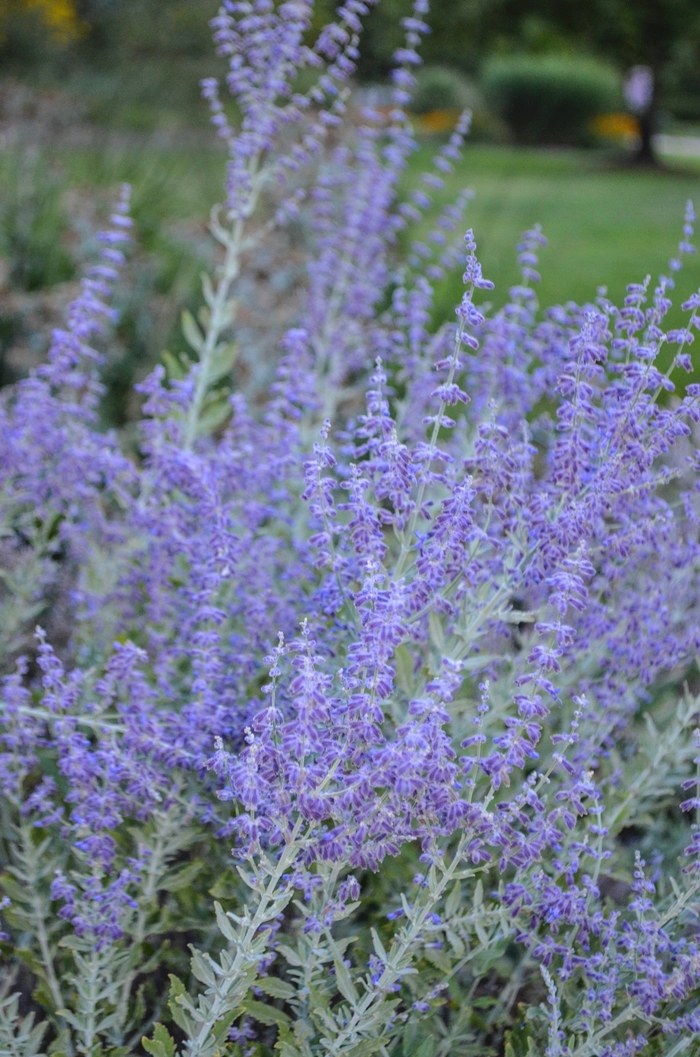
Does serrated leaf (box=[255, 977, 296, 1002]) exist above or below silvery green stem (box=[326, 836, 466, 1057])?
below

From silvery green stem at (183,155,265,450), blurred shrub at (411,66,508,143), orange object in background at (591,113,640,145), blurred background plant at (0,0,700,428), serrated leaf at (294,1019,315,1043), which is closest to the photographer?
serrated leaf at (294,1019,315,1043)

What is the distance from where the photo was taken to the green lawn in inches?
205

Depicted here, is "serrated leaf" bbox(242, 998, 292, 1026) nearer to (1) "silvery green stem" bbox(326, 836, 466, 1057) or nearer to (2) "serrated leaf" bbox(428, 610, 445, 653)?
(1) "silvery green stem" bbox(326, 836, 466, 1057)

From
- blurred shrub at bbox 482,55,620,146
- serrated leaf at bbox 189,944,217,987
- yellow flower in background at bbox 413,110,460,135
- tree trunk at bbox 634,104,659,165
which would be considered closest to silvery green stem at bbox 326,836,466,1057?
serrated leaf at bbox 189,944,217,987

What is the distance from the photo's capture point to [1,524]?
322 centimetres

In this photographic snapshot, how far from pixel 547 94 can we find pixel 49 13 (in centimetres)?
967

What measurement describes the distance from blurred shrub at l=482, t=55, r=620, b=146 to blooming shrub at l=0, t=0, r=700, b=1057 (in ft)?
63.8

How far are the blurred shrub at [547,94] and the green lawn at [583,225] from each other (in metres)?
11.0

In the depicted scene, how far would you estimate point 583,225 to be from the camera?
7.14 metres

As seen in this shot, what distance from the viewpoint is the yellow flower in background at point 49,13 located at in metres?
18.8

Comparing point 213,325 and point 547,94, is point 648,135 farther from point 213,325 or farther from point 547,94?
point 213,325

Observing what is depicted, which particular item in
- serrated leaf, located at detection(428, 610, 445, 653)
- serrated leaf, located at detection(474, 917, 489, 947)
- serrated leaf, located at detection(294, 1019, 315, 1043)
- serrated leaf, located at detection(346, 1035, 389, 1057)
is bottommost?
serrated leaf, located at detection(294, 1019, 315, 1043)

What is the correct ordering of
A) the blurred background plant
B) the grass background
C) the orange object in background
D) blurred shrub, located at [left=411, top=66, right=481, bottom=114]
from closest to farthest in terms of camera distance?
the grass background, the blurred background plant, the orange object in background, blurred shrub, located at [left=411, top=66, right=481, bottom=114]

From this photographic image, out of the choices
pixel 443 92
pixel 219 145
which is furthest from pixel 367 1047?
pixel 443 92
